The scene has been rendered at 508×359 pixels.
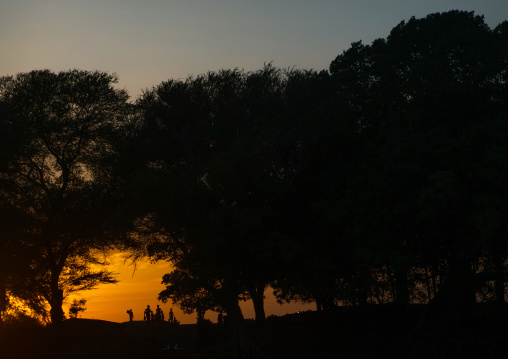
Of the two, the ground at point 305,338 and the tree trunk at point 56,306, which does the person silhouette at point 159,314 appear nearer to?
the ground at point 305,338

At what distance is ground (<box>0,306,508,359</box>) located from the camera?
4353cm

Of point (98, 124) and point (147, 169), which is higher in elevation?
point (98, 124)

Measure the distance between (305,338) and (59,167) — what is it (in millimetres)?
22454

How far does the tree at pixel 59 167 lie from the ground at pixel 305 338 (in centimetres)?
396

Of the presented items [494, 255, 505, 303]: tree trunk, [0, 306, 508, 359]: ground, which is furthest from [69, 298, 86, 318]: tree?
[494, 255, 505, 303]: tree trunk

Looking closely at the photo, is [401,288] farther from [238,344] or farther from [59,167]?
[59,167]

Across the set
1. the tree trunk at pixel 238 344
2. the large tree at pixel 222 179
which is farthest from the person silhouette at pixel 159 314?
the tree trunk at pixel 238 344

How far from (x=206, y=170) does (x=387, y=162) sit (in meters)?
10.7

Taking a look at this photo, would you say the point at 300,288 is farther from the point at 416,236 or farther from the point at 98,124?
the point at 98,124

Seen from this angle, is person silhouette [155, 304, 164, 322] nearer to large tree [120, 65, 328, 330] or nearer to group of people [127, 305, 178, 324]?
group of people [127, 305, 178, 324]

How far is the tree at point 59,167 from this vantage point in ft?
172

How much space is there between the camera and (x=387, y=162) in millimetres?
41062

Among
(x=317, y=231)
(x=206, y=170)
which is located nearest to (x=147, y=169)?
(x=206, y=170)

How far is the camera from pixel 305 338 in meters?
50.7
